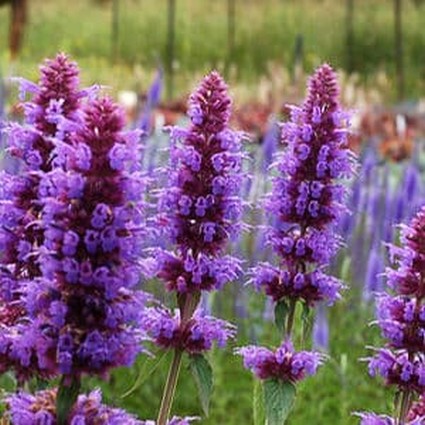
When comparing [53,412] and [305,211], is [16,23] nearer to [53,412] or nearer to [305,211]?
[305,211]

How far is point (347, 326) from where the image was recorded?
6957 mm

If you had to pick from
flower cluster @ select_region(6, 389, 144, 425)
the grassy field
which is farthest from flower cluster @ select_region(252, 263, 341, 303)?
the grassy field

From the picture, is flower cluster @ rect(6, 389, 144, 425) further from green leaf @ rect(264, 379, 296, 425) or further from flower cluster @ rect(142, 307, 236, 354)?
green leaf @ rect(264, 379, 296, 425)

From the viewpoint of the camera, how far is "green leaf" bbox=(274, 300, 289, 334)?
2.69m

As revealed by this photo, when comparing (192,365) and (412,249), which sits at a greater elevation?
(412,249)

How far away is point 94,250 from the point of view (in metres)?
1.81

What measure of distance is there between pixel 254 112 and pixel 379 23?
Result: 1149 centimetres

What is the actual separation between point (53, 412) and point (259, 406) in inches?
34.1

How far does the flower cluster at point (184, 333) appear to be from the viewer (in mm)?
2492

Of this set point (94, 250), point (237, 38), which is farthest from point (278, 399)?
point (237, 38)

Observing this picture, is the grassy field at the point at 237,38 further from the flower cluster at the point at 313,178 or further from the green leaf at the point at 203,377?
the green leaf at the point at 203,377

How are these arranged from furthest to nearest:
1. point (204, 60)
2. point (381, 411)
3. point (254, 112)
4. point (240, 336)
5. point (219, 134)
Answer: point (204, 60)
point (254, 112)
point (240, 336)
point (381, 411)
point (219, 134)

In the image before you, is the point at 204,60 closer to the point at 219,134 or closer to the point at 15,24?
the point at 15,24

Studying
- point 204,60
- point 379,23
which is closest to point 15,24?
point 204,60
